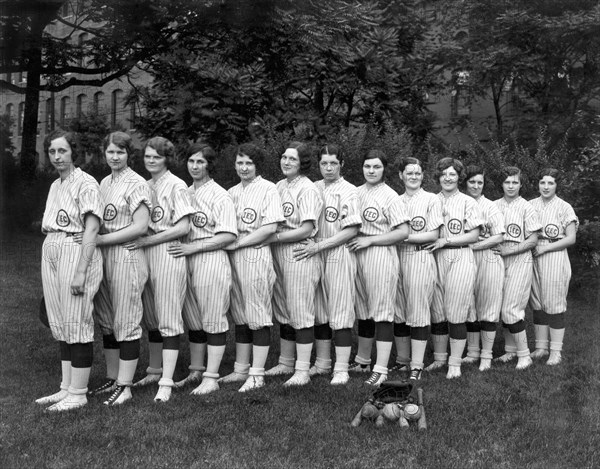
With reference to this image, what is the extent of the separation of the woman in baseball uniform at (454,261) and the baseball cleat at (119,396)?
2.78 m

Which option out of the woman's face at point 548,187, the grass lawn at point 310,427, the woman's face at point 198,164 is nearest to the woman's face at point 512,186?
the woman's face at point 548,187

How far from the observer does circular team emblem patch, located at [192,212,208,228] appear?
19.8ft

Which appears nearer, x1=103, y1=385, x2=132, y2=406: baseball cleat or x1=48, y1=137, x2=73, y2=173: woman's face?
x1=48, y1=137, x2=73, y2=173: woman's face

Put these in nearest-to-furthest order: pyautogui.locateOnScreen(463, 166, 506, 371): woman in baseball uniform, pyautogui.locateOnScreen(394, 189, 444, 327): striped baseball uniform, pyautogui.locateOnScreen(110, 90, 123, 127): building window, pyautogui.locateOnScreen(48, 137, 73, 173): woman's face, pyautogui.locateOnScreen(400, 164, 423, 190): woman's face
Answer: pyautogui.locateOnScreen(48, 137, 73, 173): woman's face
pyautogui.locateOnScreen(394, 189, 444, 327): striped baseball uniform
pyautogui.locateOnScreen(400, 164, 423, 190): woman's face
pyautogui.locateOnScreen(463, 166, 506, 371): woman in baseball uniform
pyautogui.locateOnScreen(110, 90, 123, 127): building window

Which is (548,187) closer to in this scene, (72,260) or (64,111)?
(72,260)

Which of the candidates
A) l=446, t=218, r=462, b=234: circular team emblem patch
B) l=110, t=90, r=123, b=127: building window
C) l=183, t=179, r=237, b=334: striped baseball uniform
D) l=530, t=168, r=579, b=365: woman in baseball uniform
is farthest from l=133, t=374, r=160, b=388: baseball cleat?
l=110, t=90, r=123, b=127: building window

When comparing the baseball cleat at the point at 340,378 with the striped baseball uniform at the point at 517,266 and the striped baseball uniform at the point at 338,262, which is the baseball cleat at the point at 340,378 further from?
the striped baseball uniform at the point at 517,266

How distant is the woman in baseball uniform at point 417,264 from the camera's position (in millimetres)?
6609

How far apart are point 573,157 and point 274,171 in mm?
5563

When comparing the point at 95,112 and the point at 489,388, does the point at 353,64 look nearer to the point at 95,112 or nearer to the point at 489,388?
the point at 95,112

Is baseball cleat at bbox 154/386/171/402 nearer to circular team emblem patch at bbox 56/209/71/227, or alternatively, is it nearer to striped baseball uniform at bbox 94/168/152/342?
striped baseball uniform at bbox 94/168/152/342

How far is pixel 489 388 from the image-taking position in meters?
6.29

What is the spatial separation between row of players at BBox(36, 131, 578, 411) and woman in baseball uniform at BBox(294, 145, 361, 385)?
0.01 meters

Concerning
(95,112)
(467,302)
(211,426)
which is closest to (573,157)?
(467,302)
